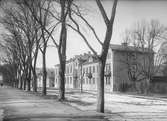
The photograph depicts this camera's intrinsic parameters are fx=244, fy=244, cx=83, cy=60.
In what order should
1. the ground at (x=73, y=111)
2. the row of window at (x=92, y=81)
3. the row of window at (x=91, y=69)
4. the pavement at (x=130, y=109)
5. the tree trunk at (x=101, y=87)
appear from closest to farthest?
the ground at (x=73, y=111) → the pavement at (x=130, y=109) → the tree trunk at (x=101, y=87) → the row of window at (x=92, y=81) → the row of window at (x=91, y=69)

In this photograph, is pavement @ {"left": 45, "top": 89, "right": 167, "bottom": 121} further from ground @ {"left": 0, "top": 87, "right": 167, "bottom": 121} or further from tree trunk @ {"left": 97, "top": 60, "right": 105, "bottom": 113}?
tree trunk @ {"left": 97, "top": 60, "right": 105, "bottom": 113}

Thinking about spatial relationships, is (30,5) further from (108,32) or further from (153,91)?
(153,91)

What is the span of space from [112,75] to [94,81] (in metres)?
8.96

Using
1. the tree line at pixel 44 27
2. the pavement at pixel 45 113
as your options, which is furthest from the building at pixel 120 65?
the pavement at pixel 45 113

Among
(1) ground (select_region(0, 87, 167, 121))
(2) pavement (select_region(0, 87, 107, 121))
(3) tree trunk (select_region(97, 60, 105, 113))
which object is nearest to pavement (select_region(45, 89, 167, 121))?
(1) ground (select_region(0, 87, 167, 121))

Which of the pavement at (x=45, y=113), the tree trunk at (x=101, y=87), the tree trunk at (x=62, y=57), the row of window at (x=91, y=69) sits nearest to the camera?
the pavement at (x=45, y=113)

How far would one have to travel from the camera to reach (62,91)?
19938 millimetres

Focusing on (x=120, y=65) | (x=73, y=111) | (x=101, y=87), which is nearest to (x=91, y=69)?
(x=120, y=65)

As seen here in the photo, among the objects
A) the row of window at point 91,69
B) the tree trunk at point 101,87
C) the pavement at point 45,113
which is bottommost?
the pavement at point 45,113

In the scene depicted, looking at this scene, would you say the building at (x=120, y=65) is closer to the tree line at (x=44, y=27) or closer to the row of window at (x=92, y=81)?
the row of window at (x=92, y=81)

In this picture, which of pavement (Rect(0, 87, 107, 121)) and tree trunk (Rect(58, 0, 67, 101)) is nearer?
pavement (Rect(0, 87, 107, 121))

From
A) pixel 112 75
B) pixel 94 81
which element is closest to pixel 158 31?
pixel 112 75

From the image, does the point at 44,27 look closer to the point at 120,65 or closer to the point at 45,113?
the point at 45,113

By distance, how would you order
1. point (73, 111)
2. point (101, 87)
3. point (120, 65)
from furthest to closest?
point (120, 65)
point (73, 111)
point (101, 87)
